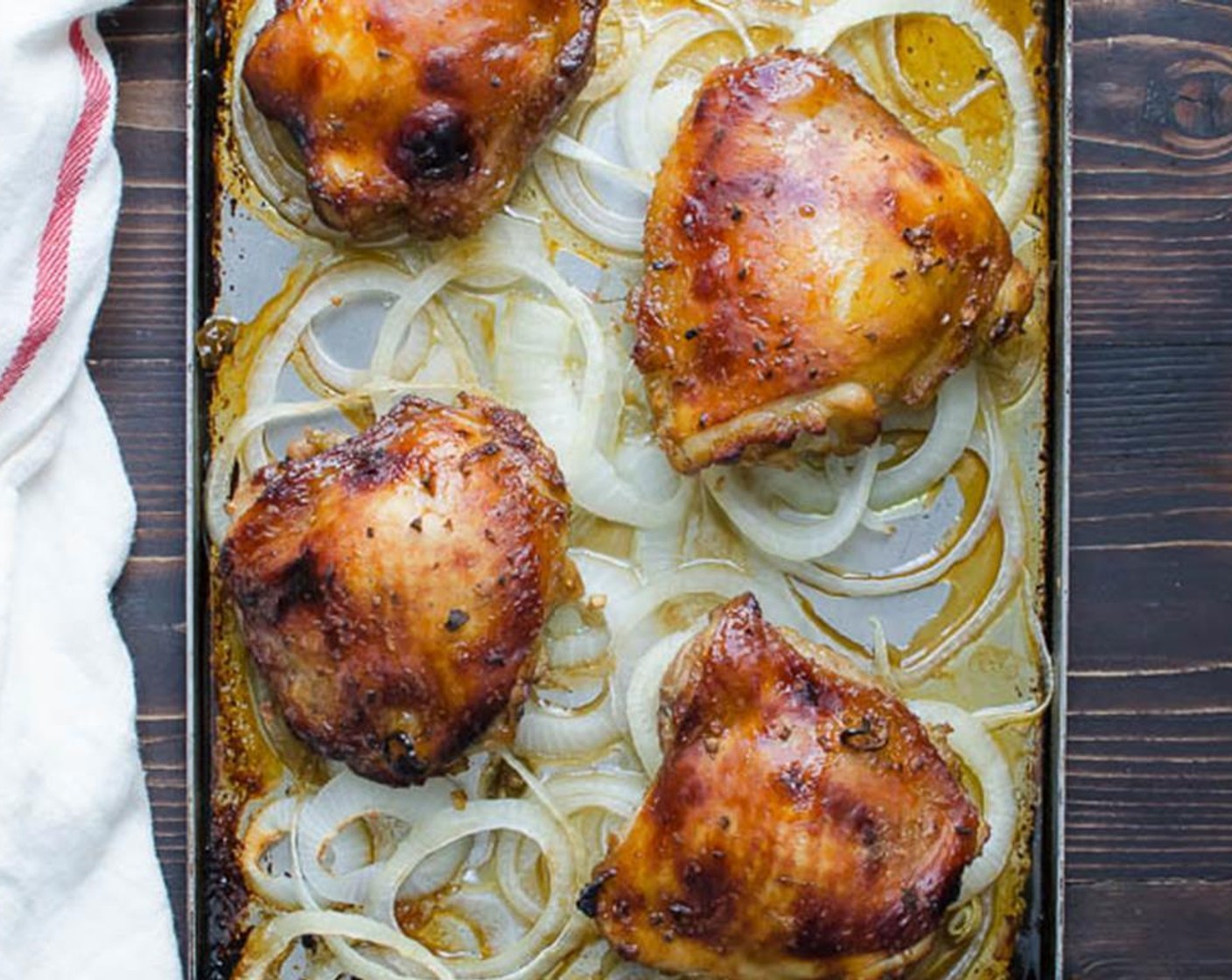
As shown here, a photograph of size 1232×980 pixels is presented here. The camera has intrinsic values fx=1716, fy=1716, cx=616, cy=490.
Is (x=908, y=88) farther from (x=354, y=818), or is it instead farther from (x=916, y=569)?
(x=354, y=818)

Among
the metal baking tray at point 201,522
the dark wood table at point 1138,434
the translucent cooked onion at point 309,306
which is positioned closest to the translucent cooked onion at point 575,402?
the translucent cooked onion at point 309,306

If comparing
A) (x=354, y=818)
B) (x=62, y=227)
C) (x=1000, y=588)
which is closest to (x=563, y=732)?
(x=354, y=818)

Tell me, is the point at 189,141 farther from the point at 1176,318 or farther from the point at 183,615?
the point at 1176,318

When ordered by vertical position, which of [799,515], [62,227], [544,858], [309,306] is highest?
[62,227]

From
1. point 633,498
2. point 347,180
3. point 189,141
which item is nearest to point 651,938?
point 633,498

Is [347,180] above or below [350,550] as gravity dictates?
above
